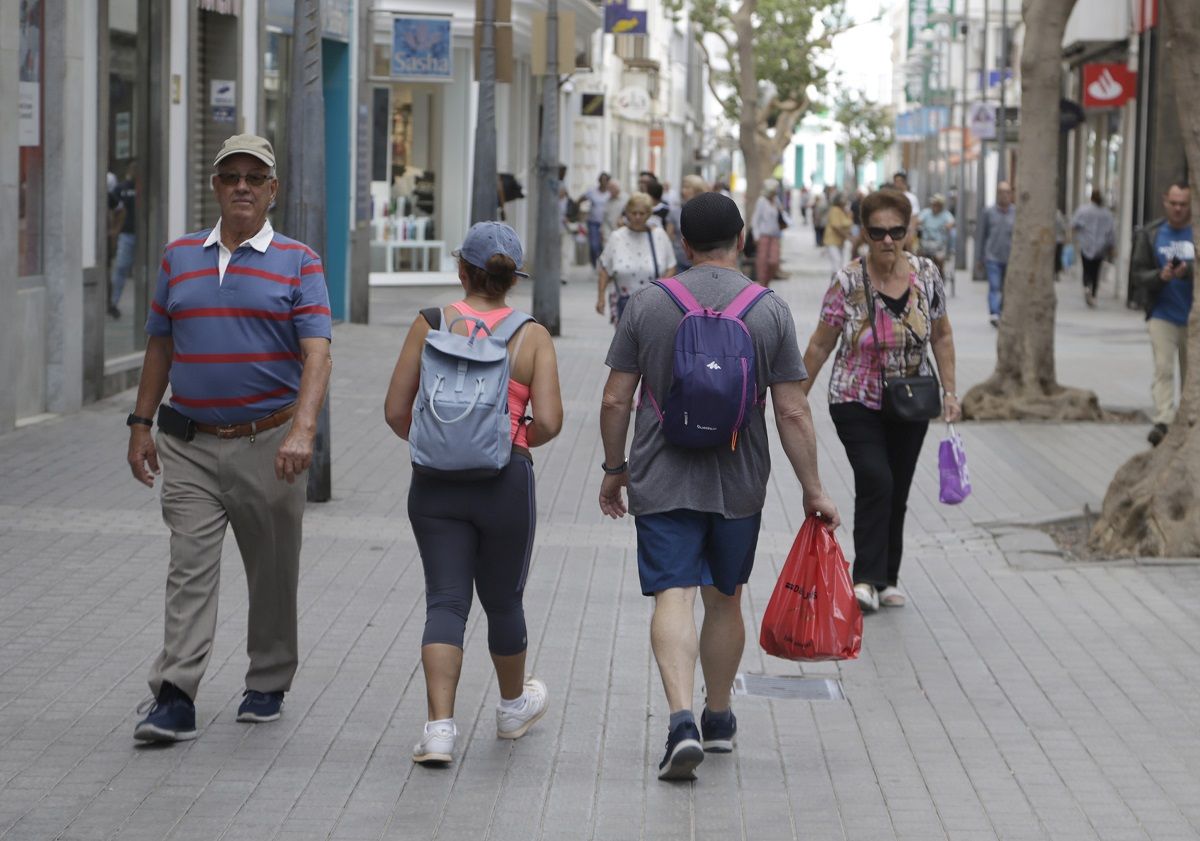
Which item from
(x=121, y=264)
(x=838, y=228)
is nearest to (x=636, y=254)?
(x=121, y=264)

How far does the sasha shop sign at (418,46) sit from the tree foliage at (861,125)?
207 ft

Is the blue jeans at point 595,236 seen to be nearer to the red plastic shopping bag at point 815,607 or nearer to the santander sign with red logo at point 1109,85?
the santander sign with red logo at point 1109,85

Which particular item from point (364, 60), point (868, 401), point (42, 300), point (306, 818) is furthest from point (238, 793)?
point (364, 60)

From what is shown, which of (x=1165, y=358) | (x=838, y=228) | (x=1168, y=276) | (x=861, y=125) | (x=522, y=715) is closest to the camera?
(x=522, y=715)

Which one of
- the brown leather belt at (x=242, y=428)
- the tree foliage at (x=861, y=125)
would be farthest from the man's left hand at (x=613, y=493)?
the tree foliage at (x=861, y=125)

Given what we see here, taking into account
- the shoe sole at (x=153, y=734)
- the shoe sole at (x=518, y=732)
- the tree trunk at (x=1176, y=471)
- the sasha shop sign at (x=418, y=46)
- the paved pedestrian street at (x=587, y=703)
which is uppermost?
the sasha shop sign at (x=418, y=46)

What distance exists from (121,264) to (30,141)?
98.6 inches

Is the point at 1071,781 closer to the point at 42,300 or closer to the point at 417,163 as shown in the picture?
the point at 42,300

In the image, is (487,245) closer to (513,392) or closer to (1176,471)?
(513,392)

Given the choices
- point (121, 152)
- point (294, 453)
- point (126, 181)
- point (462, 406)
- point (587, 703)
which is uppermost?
point (121, 152)

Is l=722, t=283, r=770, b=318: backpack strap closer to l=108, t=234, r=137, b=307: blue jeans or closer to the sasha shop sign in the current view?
l=108, t=234, r=137, b=307: blue jeans

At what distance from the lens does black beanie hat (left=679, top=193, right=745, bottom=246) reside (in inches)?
229

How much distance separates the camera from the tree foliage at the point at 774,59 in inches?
1635

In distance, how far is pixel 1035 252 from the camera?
15961 millimetres
